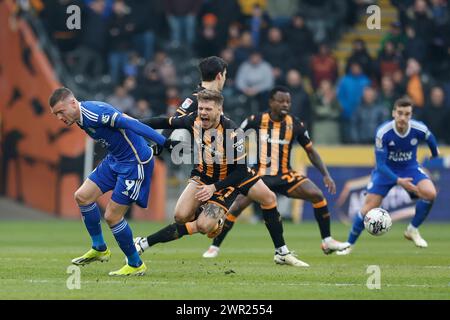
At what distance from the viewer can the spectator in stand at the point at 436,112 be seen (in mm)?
22953

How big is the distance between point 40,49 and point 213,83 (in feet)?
41.1

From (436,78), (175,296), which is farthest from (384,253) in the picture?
(436,78)

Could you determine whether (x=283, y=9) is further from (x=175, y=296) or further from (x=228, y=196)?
(x=175, y=296)

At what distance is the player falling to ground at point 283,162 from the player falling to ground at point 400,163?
85cm

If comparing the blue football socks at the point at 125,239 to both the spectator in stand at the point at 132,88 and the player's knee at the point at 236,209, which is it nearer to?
the player's knee at the point at 236,209

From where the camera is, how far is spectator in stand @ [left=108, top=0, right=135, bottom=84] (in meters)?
23.6

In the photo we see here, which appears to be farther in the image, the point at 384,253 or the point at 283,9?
the point at 283,9

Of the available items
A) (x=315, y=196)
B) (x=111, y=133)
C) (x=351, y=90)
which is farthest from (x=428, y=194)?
(x=351, y=90)

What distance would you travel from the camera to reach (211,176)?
12.2 metres

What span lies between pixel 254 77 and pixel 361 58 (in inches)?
96.3

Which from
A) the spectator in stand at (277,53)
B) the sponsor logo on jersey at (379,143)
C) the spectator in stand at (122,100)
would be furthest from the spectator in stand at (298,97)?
the sponsor logo on jersey at (379,143)

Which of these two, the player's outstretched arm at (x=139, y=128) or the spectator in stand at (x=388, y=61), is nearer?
the player's outstretched arm at (x=139, y=128)

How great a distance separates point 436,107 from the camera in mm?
22969

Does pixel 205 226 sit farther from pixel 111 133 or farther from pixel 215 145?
Result: pixel 111 133
